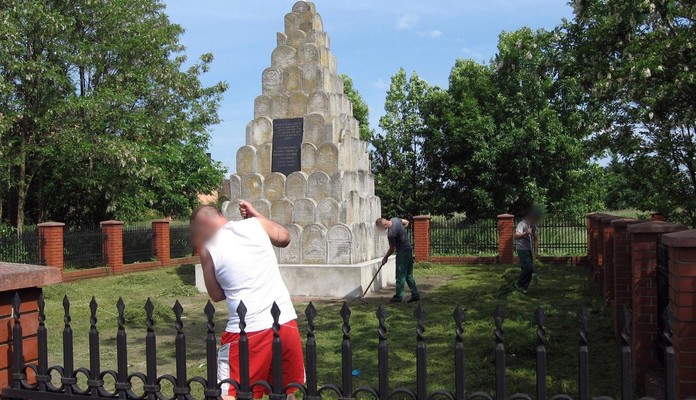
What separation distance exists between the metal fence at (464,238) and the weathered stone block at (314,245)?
9856 mm

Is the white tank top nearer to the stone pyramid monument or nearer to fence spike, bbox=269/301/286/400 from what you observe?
fence spike, bbox=269/301/286/400

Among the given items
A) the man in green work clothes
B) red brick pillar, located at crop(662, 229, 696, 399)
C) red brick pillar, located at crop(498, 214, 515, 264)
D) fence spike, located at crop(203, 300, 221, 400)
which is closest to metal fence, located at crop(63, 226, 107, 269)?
the man in green work clothes

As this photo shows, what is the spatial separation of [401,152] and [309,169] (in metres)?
21.4

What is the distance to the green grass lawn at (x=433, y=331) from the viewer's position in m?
6.41

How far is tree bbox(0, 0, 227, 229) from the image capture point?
2280 centimetres

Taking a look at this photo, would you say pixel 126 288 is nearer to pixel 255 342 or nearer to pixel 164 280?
pixel 164 280

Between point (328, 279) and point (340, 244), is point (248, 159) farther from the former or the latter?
point (328, 279)

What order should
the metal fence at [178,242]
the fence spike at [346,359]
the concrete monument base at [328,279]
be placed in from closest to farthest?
the fence spike at [346,359]
the concrete monument base at [328,279]
the metal fence at [178,242]

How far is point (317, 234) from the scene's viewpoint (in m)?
13.2

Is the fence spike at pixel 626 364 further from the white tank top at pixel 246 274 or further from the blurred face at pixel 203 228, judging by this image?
the blurred face at pixel 203 228

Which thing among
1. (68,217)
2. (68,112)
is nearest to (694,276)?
(68,112)

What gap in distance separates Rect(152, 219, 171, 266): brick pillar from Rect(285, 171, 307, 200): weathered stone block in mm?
9619

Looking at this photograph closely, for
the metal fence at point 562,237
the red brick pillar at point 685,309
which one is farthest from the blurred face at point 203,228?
the metal fence at point 562,237

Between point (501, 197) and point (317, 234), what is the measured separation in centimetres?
1798
